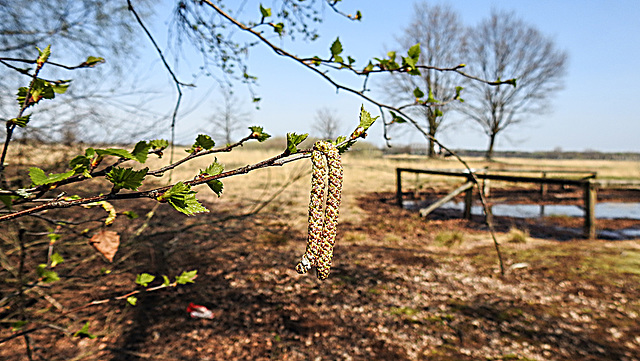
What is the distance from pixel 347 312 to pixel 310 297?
0.53m

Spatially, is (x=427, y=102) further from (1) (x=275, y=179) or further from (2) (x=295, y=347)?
(1) (x=275, y=179)

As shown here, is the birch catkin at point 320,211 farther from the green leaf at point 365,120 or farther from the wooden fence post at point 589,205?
the wooden fence post at point 589,205

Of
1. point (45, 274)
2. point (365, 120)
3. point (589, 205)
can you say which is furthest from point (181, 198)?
point (589, 205)

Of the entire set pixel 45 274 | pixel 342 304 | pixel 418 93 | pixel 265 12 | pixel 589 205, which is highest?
pixel 265 12

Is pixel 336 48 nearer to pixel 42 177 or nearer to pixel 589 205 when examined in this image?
pixel 42 177

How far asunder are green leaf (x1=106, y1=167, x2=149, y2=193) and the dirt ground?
6.01 feet

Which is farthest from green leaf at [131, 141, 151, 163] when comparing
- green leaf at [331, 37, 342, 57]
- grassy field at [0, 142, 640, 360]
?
grassy field at [0, 142, 640, 360]

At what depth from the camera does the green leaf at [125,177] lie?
30.0 inches

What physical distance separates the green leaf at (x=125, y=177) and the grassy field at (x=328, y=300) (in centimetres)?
174

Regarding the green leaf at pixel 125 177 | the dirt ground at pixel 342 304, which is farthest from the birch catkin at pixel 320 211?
the dirt ground at pixel 342 304

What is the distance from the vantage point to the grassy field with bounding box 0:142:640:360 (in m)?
3.43

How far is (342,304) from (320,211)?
12.7ft

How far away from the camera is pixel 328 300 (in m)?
4.41

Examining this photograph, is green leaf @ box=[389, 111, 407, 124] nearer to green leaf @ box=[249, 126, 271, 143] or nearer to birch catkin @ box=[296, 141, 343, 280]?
green leaf @ box=[249, 126, 271, 143]
